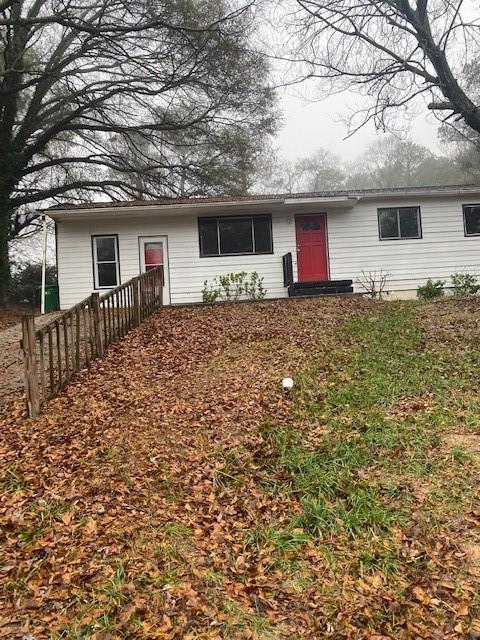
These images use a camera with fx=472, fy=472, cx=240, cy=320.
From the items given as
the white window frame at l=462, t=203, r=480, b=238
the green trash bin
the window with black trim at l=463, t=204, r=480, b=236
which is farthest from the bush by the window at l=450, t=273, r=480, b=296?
the green trash bin

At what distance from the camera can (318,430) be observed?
4707 mm

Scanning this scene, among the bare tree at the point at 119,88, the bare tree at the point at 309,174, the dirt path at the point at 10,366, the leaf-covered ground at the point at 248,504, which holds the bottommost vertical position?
the leaf-covered ground at the point at 248,504

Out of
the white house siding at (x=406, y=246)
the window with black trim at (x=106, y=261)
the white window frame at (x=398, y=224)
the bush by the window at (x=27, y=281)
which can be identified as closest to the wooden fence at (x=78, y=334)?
the window with black trim at (x=106, y=261)

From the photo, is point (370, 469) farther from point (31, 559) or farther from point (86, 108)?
point (86, 108)

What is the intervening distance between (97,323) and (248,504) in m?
4.41

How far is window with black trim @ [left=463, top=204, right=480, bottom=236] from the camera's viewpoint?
568 inches

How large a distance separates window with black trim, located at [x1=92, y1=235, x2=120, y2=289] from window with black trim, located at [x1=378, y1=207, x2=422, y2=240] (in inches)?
312

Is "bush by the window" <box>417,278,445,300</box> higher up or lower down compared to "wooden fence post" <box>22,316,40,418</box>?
higher up

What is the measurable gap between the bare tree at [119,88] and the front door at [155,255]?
17.2ft

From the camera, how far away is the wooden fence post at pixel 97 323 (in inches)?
279

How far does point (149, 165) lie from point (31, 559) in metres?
18.0

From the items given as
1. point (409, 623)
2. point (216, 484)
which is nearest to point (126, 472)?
point (216, 484)

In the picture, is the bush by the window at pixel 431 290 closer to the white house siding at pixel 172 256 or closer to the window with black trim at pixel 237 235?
the white house siding at pixel 172 256

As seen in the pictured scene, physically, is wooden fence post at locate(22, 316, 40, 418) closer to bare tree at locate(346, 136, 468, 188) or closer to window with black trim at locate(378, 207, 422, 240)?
window with black trim at locate(378, 207, 422, 240)
